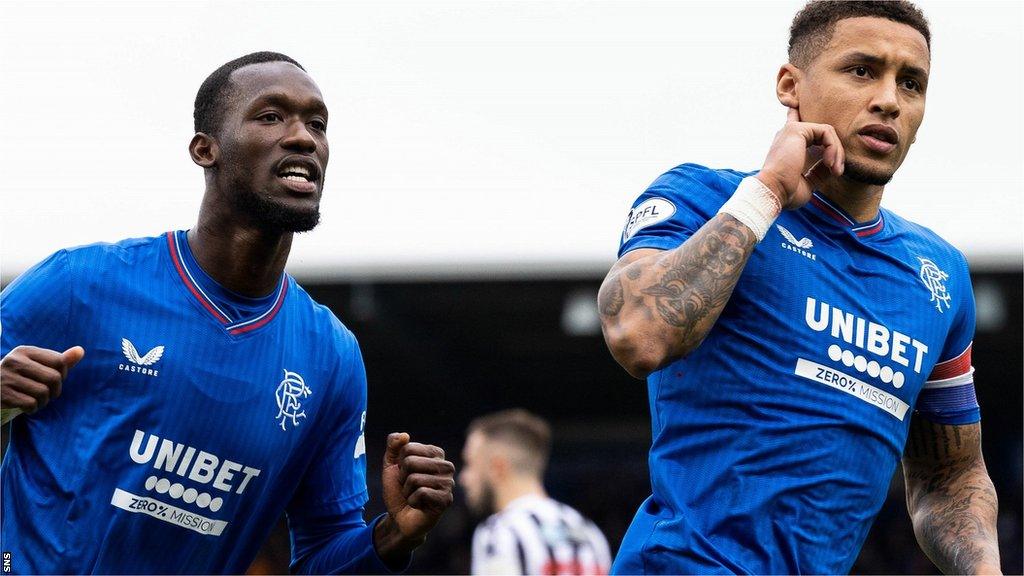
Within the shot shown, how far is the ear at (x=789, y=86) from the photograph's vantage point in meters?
3.45

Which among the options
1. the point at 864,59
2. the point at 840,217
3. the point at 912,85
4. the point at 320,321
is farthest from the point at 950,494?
the point at 320,321

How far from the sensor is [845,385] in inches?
124

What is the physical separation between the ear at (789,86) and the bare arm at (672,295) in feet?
2.12

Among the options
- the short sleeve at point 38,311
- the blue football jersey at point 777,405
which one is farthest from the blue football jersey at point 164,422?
the blue football jersey at point 777,405

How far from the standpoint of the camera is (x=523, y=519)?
317 inches

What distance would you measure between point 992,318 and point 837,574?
1411 centimetres

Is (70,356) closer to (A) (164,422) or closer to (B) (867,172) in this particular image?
(A) (164,422)

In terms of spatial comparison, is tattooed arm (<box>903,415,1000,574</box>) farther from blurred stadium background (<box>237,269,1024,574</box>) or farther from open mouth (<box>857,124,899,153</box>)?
blurred stadium background (<box>237,269,1024,574</box>)

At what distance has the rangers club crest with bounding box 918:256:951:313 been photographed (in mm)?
3455

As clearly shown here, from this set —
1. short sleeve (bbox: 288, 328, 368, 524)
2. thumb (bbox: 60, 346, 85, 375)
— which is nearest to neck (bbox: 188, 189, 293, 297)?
short sleeve (bbox: 288, 328, 368, 524)

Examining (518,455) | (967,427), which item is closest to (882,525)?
(518,455)

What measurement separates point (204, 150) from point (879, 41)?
7.00ft

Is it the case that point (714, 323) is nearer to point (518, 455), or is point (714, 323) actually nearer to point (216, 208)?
point (216, 208)

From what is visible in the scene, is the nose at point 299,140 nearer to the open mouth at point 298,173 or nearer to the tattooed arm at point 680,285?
the open mouth at point 298,173
